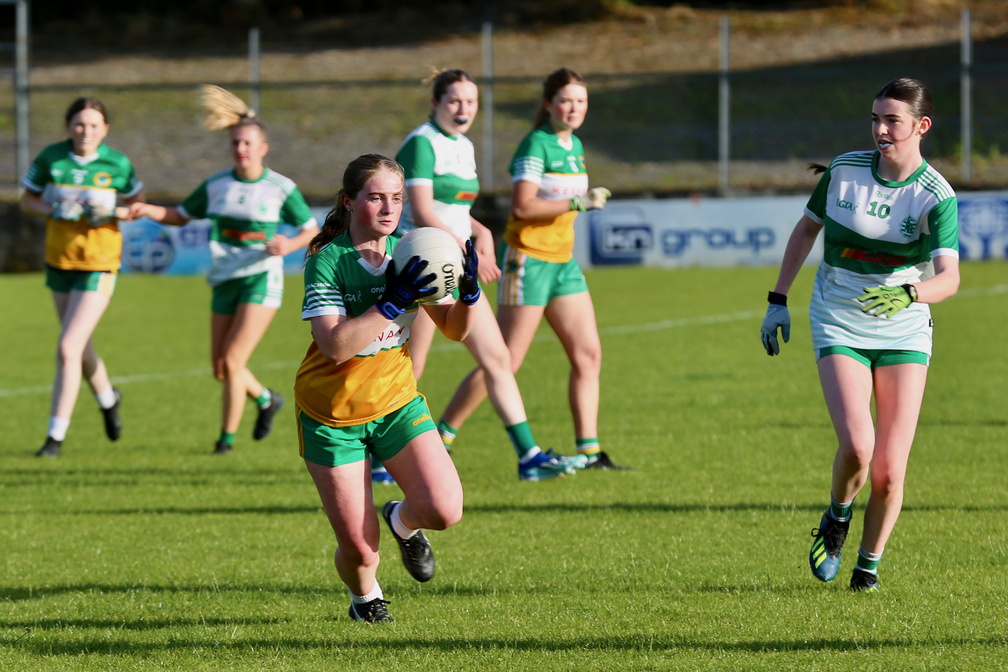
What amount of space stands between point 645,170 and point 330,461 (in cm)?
2143

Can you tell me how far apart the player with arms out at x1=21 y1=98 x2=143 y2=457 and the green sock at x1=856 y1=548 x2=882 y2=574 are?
545cm

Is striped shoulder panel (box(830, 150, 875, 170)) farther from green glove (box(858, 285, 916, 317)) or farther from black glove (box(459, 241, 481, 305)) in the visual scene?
black glove (box(459, 241, 481, 305))

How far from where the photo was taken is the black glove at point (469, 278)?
465 cm

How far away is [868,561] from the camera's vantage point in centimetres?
555

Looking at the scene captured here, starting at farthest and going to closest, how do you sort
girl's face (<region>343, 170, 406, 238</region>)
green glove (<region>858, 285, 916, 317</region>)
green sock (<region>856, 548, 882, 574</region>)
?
green sock (<region>856, 548, 882, 574</region>) < green glove (<region>858, 285, 916, 317</region>) < girl's face (<region>343, 170, 406, 238</region>)

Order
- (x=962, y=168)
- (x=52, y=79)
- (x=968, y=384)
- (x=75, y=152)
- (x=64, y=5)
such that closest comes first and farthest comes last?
(x=75, y=152) < (x=968, y=384) < (x=962, y=168) < (x=52, y=79) < (x=64, y=5)

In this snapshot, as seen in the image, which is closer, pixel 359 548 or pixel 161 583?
pixel 359 548

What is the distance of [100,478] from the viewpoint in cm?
846

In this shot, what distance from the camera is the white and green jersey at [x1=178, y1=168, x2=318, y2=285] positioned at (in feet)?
28.9

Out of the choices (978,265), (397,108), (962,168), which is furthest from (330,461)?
(397,108)

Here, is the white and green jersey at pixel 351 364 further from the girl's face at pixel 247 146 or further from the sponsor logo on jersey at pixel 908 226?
the girl's face at pixel 247 146

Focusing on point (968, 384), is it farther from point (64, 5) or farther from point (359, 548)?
point (64, 5)

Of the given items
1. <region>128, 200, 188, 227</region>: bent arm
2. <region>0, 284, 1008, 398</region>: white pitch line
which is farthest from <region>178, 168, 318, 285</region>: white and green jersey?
<region>0, 284, 1008, 398</region>: white pitch line

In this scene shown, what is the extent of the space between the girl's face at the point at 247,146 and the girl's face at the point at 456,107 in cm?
146
